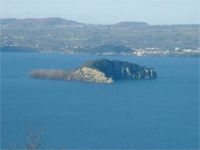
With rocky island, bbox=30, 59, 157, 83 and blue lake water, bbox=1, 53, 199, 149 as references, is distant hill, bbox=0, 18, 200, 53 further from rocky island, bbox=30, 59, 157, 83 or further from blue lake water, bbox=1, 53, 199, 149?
blue lake water, bbox=1, 53, 199, 149

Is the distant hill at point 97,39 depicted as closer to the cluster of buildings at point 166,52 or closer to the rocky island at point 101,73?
the cluster of buildings at point 166,52

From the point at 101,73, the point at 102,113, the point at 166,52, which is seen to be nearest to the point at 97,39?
the point at 166,52

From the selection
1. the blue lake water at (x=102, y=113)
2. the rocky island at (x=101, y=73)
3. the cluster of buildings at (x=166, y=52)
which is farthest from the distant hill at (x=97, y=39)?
the blue lake water at (x=102, y=113)

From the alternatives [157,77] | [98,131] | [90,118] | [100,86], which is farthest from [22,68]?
[98,131]

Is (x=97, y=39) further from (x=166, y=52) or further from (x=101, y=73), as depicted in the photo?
(x=101, y=73)

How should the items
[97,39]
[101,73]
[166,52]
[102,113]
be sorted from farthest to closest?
[97,39] < [166,52] < [101,73] < [102,113]

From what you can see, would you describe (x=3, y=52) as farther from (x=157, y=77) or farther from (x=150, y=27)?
(x=150, y=27)

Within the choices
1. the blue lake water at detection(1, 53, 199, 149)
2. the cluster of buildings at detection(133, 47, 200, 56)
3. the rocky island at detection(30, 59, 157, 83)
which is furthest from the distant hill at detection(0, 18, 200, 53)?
the blue lake water at detection(1, 53, 199, 149)
